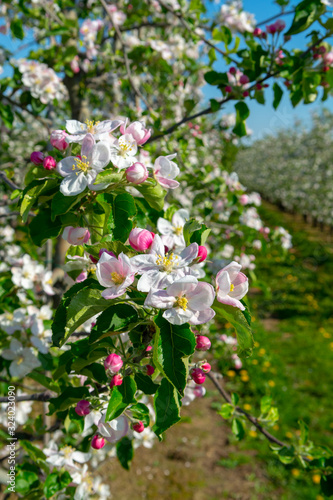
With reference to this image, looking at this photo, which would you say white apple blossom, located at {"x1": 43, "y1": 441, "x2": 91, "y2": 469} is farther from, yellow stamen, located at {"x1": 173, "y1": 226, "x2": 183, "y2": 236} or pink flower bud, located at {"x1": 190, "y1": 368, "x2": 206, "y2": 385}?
yellow stamen, located at {"x1": 173, "y1": 226, "x2": 183, "y2": 236}

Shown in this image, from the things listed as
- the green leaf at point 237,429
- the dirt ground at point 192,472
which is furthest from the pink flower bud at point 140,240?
the dirt ground at point 192,472

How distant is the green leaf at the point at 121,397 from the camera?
78cm

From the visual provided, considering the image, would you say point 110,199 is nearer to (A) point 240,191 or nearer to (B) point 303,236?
(A) point 240,191

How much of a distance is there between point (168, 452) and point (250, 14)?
397cm

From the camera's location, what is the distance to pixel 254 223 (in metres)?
2.75

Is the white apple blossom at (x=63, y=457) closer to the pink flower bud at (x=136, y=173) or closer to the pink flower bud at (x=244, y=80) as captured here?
the pink flower bud at (x=136, y=173)

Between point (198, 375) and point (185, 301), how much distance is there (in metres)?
0.33

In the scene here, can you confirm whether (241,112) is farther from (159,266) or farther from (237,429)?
(237,429)

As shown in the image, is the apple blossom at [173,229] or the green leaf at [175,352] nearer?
the green leaf at [175,352]

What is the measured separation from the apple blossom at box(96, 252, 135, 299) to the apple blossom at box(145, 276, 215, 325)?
0.07 meters

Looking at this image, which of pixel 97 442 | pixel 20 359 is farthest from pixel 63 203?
pixel 20 359

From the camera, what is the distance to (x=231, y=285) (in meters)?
0.80

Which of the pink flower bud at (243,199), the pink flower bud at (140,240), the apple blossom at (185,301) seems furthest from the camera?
the pink flower bud at (243,199)

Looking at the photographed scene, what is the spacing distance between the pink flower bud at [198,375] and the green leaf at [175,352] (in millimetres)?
250
